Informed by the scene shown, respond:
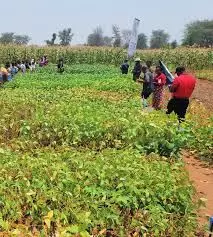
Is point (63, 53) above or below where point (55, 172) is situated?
below

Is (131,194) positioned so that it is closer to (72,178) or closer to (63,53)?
(72,178)

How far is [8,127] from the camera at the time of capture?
29.9ft

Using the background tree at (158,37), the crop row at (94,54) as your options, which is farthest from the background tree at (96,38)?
the crop row at (94,54)

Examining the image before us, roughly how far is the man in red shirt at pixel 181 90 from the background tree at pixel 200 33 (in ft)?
225

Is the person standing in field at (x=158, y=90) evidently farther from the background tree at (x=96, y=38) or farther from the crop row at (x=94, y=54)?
the background tree at (x=96, y=38)

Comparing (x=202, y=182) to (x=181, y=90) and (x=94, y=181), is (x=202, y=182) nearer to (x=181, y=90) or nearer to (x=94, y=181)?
(x=181, y=90)

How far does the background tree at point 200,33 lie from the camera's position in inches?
3249

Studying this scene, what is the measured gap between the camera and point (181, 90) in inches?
486

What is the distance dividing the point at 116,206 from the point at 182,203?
1104mm

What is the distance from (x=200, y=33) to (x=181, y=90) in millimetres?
76086

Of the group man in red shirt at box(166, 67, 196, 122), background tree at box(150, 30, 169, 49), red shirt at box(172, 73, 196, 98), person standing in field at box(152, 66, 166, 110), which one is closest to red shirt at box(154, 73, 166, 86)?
person standing in field at box(152, 66, 166, 110)

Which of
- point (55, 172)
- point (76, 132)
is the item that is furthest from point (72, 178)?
point (76, 132)

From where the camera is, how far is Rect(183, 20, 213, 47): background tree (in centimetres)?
8251

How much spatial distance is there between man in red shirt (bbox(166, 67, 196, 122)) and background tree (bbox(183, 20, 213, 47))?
6853 centimetres
